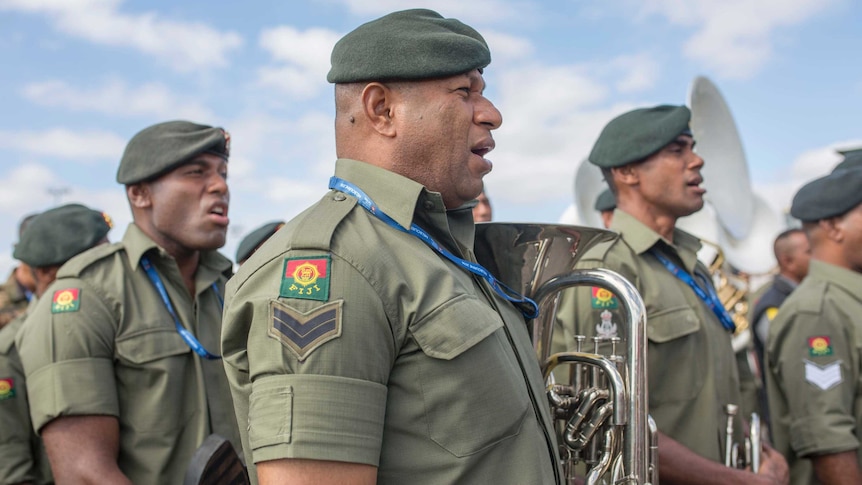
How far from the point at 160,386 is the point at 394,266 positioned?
1.91 meters

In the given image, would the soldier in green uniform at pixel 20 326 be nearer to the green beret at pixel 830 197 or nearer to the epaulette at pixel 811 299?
the epaulette at pixel 811 299

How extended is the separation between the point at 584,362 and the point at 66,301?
82.9 inches

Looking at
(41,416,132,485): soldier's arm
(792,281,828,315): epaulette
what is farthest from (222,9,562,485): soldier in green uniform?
(792,281,828,315): epaulette

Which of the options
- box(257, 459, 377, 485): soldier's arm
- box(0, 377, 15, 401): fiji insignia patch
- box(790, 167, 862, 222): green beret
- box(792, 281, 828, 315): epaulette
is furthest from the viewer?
box(790, 167, 862, 222): green beret

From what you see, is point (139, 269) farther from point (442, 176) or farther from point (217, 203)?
point (442, 176)

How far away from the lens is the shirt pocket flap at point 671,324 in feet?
11.9

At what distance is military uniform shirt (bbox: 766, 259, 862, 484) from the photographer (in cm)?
417

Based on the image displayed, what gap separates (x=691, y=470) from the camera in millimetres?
3455

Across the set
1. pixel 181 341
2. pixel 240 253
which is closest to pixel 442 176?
pixel 181 341

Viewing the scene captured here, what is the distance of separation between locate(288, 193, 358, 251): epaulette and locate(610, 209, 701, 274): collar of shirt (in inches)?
82.6

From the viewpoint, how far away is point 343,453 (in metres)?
1.76

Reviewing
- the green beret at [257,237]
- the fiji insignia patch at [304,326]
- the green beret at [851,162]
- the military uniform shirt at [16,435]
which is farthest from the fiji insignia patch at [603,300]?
the green beret at [257,237]

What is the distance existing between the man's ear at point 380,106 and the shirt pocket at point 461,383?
20.4 inches

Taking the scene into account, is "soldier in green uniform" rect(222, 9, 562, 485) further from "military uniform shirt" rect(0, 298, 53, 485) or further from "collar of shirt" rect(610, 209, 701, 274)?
"military uniform shirt" rect(0, 298, 53, 485)
